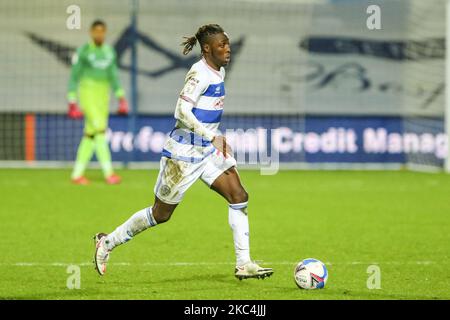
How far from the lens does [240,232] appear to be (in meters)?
8.02

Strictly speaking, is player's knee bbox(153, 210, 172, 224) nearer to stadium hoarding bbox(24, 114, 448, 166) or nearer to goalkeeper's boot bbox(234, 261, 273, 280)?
goalkeeper's boot bbox(234, 261, 273, 280)

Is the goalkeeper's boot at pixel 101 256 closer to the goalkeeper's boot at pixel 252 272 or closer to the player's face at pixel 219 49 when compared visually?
the goalkeeper's boot at pixel 252 272

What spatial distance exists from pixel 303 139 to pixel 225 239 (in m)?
10.0

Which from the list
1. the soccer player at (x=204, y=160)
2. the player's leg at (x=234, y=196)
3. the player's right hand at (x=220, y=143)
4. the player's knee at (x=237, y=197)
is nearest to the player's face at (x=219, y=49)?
the soccer player at (x=204, y=160)

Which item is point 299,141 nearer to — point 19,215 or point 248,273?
point 19,215

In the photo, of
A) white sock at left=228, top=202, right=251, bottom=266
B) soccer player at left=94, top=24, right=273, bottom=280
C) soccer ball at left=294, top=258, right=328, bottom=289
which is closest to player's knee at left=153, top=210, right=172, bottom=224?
soccer player at left=94, top=24, right=273, bottom=280

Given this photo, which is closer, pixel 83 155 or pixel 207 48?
pixel 207 48

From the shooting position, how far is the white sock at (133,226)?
810cm

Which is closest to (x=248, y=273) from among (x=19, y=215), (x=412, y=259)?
(x=412, y=259)

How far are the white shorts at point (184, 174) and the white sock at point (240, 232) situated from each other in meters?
0.30

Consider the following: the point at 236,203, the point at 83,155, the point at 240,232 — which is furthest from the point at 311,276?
the point at 83,155

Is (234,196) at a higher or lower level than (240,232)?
higher

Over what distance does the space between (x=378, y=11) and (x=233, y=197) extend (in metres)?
12.8

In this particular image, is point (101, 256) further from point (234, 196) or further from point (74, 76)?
point (74, 76)
